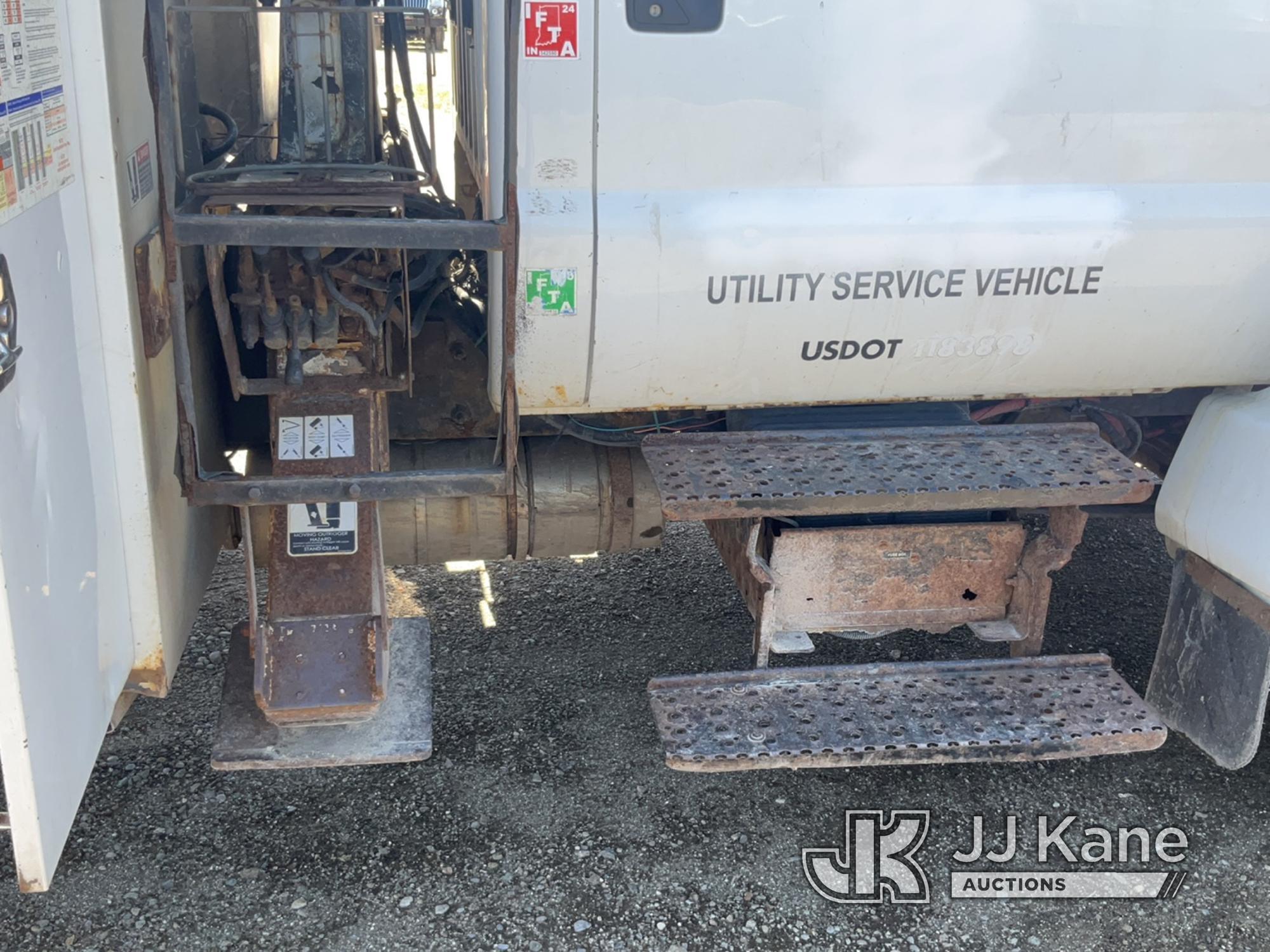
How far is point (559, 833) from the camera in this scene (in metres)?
2.63

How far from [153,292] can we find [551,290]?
→ 742 millimetres

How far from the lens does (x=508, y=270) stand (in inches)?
83.9

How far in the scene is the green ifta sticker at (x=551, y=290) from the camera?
90.0 inches

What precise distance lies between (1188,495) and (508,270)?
1.69 meters

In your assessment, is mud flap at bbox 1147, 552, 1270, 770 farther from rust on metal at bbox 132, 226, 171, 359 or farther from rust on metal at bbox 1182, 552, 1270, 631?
rust on metal at bbox 132, 226, 171, 359

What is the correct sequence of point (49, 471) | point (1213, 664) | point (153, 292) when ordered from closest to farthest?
1. point (49, 471)
2. point (153, 292)
3. point (1213, 664)

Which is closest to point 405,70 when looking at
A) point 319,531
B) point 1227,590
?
point 319,531

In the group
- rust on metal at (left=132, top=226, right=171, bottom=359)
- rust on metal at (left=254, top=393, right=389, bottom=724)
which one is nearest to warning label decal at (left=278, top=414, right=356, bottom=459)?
rust on metal at (left=254, top=393, right=389, bottom=724)

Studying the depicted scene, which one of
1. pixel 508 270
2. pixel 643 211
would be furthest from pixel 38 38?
pixel 643 211

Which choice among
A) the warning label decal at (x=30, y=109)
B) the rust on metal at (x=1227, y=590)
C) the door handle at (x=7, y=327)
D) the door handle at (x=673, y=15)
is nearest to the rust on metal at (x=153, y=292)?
the warning label decal at (x=30, y=109)

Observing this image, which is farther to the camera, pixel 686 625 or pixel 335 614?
pixel 686 625

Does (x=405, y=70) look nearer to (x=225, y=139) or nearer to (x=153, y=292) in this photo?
(x=225, y=139)

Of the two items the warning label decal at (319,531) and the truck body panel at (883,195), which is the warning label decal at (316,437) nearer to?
the warning label decal at (319,531)

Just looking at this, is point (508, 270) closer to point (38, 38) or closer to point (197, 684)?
point (38, 38)
